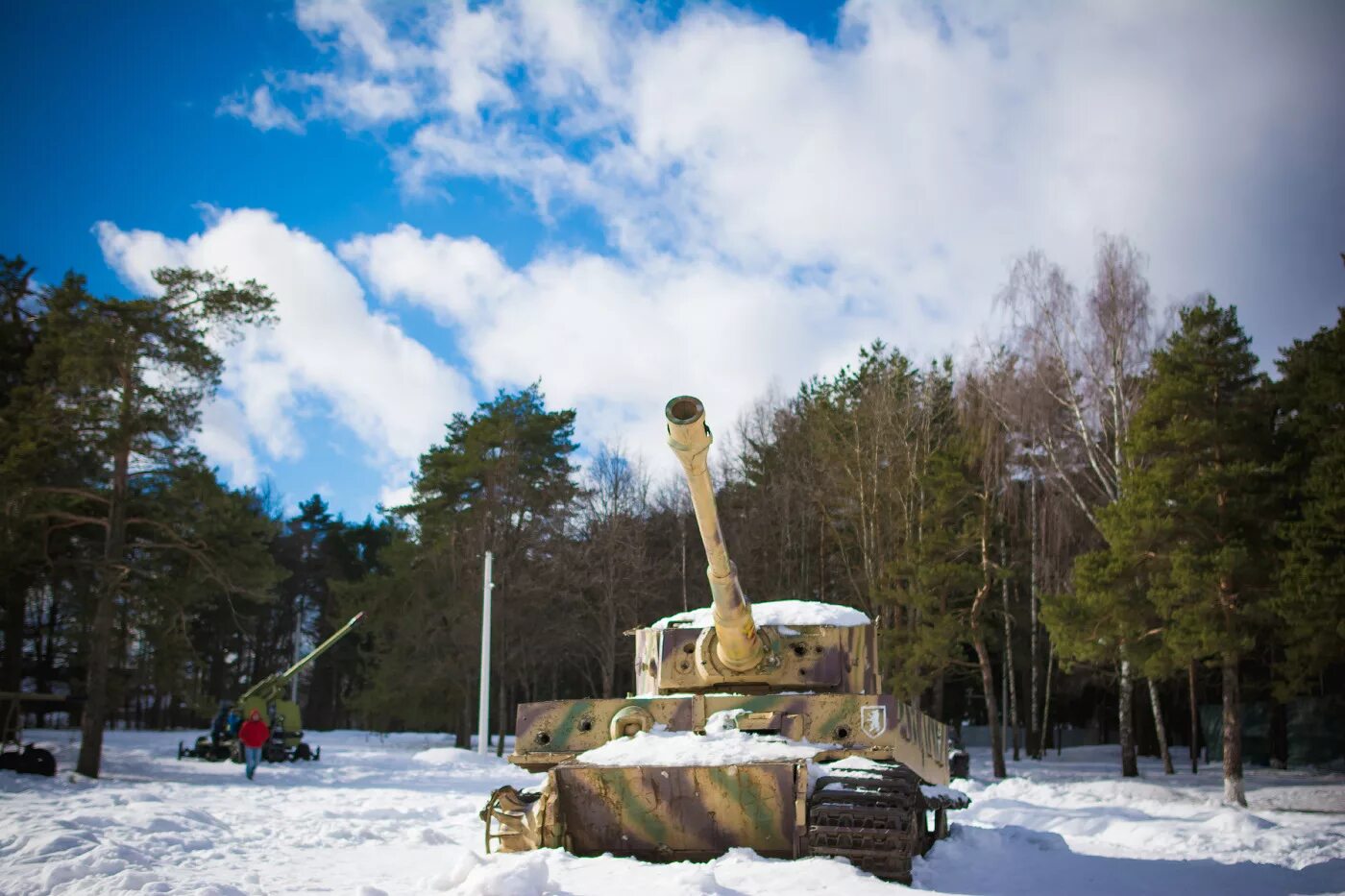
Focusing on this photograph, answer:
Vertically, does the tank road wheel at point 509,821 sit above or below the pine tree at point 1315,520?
below

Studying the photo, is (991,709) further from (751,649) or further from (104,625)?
(104,625)

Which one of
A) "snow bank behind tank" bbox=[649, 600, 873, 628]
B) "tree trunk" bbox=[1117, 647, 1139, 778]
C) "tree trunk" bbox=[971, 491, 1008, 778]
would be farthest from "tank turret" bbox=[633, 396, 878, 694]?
"tree trunk" bbox=[1117, 647, 1139, 778]

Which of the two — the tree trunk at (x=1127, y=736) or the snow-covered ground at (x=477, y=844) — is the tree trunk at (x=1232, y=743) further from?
the tree trunk at (x=1127, y=736)

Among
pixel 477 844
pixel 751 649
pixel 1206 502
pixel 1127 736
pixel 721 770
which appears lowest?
pixel 477 844

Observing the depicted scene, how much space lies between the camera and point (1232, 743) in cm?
1736

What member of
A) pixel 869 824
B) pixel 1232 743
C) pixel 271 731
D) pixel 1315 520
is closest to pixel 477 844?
pixel 869 824

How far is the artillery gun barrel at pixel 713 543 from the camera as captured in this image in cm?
679

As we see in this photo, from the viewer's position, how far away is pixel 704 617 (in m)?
10.2

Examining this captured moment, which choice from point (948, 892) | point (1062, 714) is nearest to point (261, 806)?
point (948, 892)

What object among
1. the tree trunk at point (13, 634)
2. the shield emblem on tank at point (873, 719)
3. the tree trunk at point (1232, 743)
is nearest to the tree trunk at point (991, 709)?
the tree trunk at point (1232, 743)

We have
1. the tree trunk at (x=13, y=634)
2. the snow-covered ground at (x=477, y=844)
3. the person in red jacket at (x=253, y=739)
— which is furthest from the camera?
the tree trunk at (x=13, y=634)

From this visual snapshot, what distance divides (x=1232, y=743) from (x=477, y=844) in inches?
500

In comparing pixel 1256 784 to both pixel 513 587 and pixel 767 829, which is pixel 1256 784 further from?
pixel 513 587

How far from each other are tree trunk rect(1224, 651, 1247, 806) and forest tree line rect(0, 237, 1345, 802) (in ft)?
0.16
